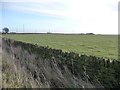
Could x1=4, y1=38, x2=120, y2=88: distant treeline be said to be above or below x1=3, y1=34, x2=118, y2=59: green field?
above

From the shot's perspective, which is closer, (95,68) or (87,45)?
(95,68)

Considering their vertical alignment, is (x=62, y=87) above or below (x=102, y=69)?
below

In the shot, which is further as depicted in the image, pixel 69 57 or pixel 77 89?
pixel 69 57

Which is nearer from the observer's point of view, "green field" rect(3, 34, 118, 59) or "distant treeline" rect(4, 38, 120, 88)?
"distant treeline" rect(4, 38, 120, 88)

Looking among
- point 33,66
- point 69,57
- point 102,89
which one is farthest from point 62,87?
point 33,66

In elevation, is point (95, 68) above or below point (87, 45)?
above

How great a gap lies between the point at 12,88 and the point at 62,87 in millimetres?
1336

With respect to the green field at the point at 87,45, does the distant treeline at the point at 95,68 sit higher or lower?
higher

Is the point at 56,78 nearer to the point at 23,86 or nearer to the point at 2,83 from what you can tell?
the point at 23,86

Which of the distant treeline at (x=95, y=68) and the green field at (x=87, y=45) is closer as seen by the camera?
the distant treeline at (x=95, y=68)

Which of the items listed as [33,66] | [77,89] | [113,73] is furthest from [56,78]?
[33,66]

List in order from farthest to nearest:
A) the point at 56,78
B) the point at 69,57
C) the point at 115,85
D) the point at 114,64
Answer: the point at 69,57 < the point at 56,78 < the point at 114,64 < the point at 115,85

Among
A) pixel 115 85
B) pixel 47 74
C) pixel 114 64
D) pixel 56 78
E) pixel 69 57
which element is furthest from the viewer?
pixel 69 57

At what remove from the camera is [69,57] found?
9.31m
